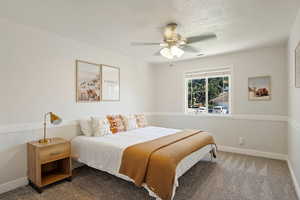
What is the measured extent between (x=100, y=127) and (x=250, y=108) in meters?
3.46

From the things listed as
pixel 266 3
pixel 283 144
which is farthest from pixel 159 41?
pixel 283 144

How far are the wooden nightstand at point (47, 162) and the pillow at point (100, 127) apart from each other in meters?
0.56

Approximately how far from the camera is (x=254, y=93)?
3.89 metres

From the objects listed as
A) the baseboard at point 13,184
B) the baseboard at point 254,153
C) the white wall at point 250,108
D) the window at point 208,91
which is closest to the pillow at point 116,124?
the baseboard at point 13,184

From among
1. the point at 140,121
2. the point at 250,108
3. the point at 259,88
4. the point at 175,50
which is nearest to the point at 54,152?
the point at 140,121

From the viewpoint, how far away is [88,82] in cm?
350

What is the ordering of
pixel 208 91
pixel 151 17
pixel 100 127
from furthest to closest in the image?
1. pixel 208 91
2. pixel 100 127
3. pixel 151 17

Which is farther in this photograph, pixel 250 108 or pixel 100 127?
pixel 250 108

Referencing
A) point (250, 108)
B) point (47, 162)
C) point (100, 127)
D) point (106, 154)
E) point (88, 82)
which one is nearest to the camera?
point (47, 162)

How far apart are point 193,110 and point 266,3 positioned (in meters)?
3.27

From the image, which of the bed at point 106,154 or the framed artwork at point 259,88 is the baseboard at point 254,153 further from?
the bed at point 106,154

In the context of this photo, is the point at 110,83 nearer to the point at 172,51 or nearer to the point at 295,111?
the point at 172,51

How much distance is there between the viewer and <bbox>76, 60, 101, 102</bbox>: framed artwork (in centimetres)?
334

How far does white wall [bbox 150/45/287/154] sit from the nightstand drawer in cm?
327
